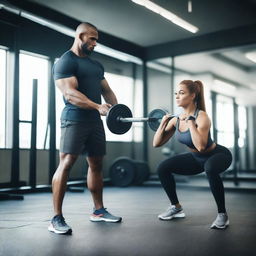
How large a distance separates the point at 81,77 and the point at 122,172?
11.4 feet

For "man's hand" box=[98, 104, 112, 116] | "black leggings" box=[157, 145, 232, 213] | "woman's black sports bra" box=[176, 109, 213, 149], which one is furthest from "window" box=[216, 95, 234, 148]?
"man's hand" box=[98, 104, 112, 116]

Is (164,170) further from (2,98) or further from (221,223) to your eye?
(2,98)

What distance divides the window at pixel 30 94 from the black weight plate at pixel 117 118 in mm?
2802

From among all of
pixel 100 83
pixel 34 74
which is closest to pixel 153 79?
pixel 34 74

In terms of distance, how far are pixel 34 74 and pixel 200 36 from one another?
2789mm

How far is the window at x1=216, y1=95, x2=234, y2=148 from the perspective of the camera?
918 cm

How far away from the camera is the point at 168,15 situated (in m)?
5.07

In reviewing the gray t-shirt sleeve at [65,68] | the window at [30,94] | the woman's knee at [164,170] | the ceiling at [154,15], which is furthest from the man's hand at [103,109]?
the window at [30,94]

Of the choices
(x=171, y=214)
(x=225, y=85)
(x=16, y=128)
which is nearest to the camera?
(x=171, y=214)

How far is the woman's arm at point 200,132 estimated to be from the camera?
7.67 feet

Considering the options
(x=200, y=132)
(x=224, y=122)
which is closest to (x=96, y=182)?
(x=200, y=132)

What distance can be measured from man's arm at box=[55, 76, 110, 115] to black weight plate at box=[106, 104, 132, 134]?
0.16ft

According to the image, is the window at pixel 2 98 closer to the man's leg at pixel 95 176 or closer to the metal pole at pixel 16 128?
the metal pole at pixel 16 128

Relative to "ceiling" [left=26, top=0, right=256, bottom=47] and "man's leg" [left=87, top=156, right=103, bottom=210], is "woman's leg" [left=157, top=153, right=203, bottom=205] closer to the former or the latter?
"man's leg" [left=87, top=156, right=103, bottom=210]
